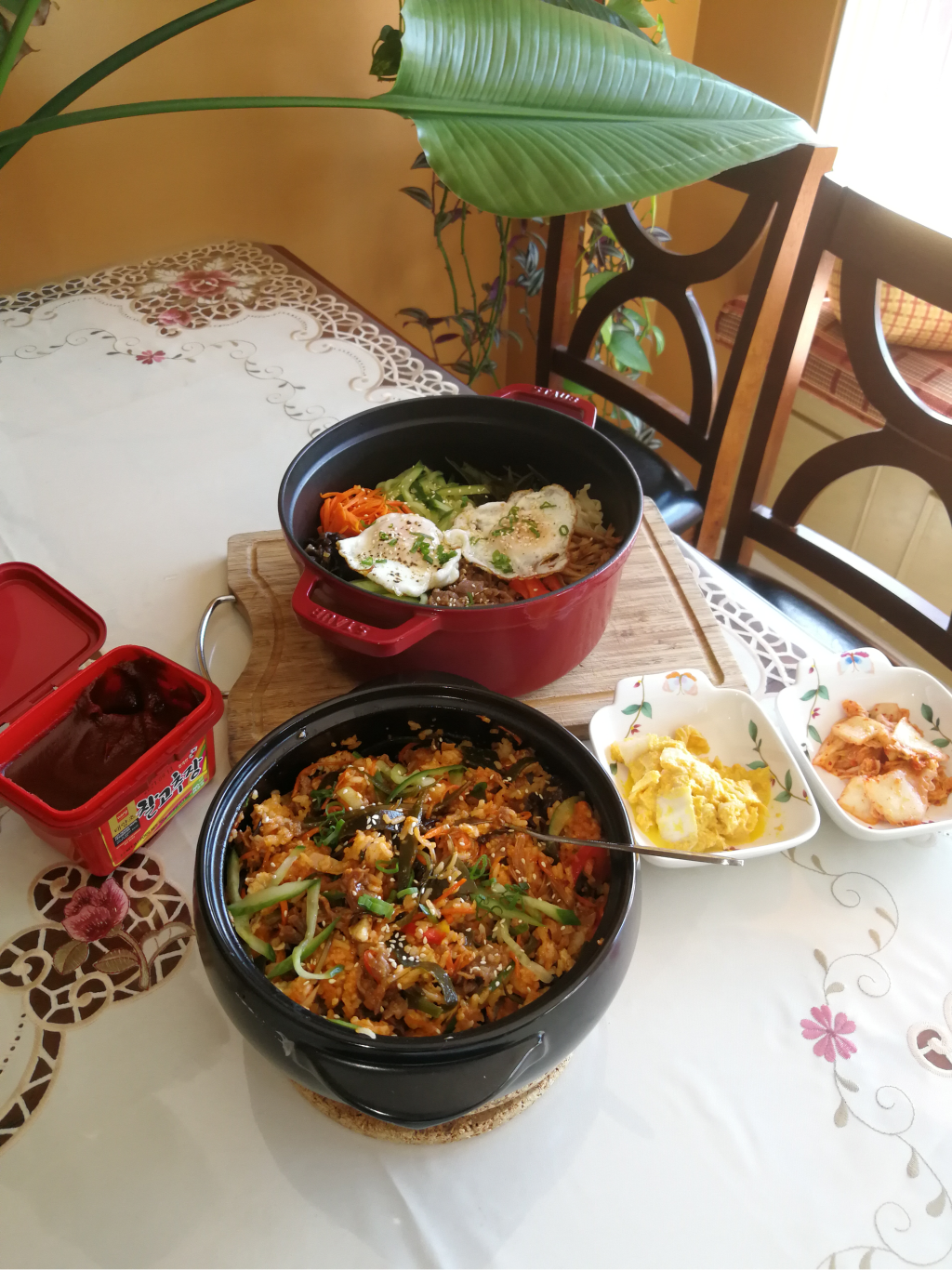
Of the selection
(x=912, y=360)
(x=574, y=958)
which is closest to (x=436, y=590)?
(x=574, y=958)

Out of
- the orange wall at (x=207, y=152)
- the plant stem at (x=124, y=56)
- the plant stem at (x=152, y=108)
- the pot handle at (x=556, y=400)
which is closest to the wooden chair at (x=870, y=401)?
the pot handle at (x=556, y=400)

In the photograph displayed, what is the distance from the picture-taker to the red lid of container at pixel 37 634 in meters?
0.95

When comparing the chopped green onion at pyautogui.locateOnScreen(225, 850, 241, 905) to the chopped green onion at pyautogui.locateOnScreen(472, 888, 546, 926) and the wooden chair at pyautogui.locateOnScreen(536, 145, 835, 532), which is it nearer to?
the chopped green onion at pyautogui.locateOnScreen(472, 888, 546, 926)

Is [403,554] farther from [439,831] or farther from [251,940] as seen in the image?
[251,940]

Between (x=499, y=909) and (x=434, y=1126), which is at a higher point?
(x=499, y=909)

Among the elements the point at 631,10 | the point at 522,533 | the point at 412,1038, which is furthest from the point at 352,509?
the point at 631,10

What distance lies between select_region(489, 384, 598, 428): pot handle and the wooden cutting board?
0.20m

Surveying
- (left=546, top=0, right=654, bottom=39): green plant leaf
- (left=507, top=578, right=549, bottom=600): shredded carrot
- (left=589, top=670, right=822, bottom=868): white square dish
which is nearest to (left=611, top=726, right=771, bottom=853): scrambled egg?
(left=589, top=670, right=822, bottom=868): white square dish

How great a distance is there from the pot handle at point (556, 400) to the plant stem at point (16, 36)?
65cm

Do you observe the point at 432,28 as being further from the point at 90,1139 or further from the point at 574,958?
the point at 90,1139

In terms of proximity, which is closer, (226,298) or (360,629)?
(360,629)

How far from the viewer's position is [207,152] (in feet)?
7.26

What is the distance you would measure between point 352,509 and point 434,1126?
70cm

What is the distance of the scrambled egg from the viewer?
0.84 m
